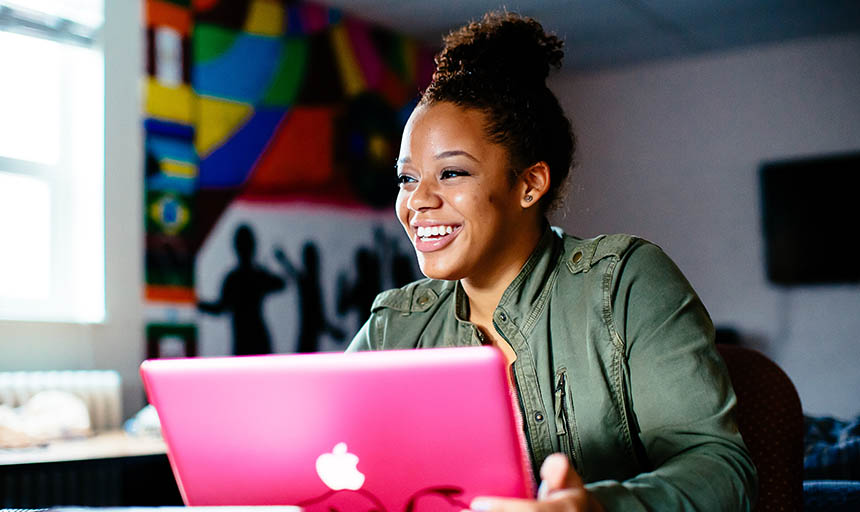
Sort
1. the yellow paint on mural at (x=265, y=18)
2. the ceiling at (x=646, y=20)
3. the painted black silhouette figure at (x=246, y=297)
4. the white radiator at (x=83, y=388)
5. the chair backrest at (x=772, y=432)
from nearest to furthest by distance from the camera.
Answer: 1. the chair backrest at (x=772, y=432)
2. the white radiator at (x=83, y=388)
3. the painted black silhouette figure at (x=246, y=297)
4. the yellow paint on mural at (x=265, y=18)
5. the ceiling at (x=646, y=20)

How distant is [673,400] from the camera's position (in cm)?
105

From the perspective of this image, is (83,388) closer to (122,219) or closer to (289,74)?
(122,219)

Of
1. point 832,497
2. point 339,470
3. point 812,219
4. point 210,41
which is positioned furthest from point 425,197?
point 812,219

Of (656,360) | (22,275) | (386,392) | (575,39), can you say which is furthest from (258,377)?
(575,39)

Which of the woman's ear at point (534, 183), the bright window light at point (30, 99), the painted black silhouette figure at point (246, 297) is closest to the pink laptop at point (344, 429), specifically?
the woman's ear at point (534, 183)

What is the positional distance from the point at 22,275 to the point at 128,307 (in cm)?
41

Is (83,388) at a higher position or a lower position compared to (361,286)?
lower

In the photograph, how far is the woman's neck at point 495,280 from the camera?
141cm

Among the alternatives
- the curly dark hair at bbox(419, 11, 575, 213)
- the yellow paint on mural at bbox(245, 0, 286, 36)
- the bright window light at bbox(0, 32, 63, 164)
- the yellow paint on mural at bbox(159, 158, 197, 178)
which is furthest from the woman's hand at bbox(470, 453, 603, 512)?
the yellow paint on mural at bbox(245, 0, 286, 36)

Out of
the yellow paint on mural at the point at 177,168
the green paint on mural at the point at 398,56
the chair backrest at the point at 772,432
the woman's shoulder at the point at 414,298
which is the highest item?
the green paint on mural at the point at 398,56

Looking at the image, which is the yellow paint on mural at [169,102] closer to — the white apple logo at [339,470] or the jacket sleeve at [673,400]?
the jacket sleeve at [673,400]

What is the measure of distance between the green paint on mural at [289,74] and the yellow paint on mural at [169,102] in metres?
0.50

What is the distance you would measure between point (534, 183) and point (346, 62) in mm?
3499

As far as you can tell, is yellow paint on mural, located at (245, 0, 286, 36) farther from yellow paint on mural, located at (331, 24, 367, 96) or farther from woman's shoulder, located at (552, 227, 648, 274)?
woman's shoulder, located at (552, 227, 648, 274)
